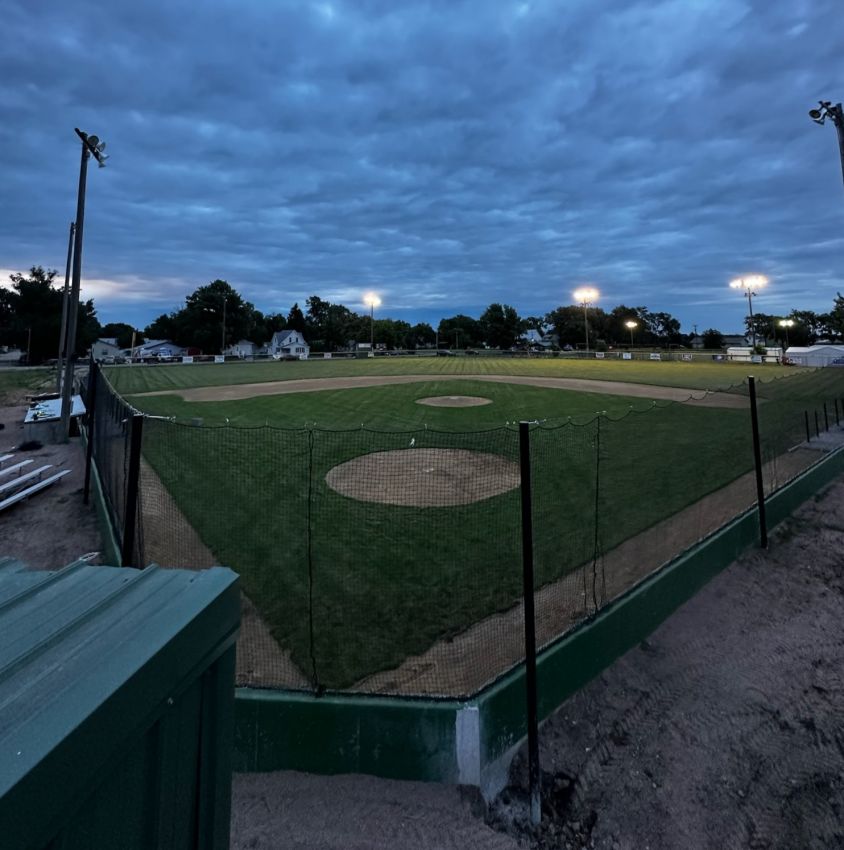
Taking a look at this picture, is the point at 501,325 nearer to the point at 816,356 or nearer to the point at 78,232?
the point at 816,356

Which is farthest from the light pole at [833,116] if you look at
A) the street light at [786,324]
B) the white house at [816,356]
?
the street light at [786,324]

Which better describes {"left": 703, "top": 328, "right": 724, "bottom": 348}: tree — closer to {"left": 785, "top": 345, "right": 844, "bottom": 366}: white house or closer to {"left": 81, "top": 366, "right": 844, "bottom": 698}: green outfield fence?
{"left": 785, "top": 345, "right": 844, "bottom": 366}: white house

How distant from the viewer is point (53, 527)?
8.19 metres

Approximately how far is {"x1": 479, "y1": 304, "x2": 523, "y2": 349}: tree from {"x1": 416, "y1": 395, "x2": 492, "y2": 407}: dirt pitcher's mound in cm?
8482

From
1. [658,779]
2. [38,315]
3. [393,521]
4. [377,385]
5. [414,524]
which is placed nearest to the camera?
[658,779]

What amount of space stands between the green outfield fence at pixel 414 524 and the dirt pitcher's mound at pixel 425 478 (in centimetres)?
6

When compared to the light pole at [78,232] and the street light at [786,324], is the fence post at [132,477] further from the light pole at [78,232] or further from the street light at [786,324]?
the street light at [786,324]

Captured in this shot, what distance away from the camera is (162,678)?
146 cm

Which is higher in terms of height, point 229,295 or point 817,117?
point 229,295

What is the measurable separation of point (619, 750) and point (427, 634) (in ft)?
6.48

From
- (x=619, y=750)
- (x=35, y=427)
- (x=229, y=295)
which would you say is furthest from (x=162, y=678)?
(x=229, y=295)

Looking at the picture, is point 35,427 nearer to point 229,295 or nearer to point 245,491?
point 245,491

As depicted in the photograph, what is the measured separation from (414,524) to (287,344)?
9940 centimetres

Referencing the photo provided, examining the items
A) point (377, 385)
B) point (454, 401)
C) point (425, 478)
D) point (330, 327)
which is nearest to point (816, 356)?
point (377, 385)
